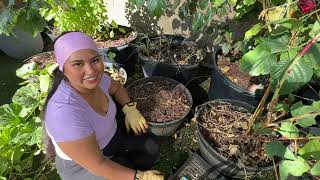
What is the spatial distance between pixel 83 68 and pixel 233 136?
44.5 inches

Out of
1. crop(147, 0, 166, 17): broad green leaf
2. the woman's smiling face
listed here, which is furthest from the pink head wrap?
crop(147, 0, 166, 17): broad green leaf

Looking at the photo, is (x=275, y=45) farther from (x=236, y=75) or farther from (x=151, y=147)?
(x=236, y=75)

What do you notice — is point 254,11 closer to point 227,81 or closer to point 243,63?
point 227,81

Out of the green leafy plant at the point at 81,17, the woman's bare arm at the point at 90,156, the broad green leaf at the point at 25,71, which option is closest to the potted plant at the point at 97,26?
the green leafy plant at the point at 81,17

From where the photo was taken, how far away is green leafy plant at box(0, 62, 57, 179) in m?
2.07

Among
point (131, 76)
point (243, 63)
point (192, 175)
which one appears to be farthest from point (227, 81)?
point (243, 63)

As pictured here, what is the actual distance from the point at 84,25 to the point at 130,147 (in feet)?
4.07

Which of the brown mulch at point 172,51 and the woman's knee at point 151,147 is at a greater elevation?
the brown mulch at point 172,51

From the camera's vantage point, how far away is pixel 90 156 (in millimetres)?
1528

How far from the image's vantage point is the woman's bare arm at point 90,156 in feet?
4.88

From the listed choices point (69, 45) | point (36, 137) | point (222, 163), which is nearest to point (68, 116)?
point (69, 45)

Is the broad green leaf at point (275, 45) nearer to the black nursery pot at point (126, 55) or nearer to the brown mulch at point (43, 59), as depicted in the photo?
the black nursery pot at point (126, 55)

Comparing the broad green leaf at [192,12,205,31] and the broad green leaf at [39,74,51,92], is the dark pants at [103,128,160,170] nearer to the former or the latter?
the broad green leaf at [39,74,51,92]

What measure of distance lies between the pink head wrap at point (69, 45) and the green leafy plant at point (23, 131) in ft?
2.52
